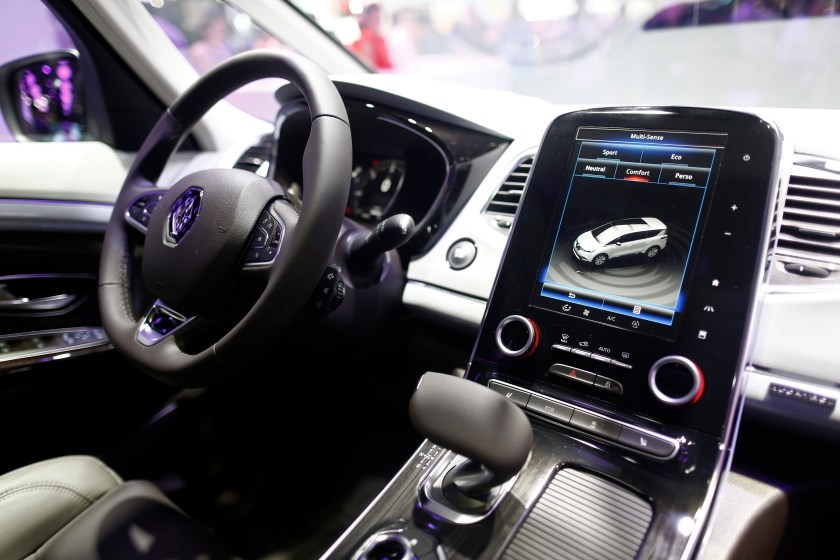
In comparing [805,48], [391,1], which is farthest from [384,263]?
[391,1]

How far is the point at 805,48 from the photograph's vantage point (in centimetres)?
356

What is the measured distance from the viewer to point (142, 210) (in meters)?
1.03

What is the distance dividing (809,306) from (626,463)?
356mm

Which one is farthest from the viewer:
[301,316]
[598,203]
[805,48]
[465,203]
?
[805,48]

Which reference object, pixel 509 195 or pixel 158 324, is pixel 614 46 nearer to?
pixel 509 195

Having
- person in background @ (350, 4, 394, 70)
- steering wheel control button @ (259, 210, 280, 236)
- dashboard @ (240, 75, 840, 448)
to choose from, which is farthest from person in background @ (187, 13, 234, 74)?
steering wheel control button @ (259, 210, 280, 236)

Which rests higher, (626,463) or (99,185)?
(99,185)

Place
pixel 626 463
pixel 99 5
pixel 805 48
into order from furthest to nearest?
pixel 805 48 → pixel 99 5 → pixel 626 463

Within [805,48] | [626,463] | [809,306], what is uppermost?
[805,48]

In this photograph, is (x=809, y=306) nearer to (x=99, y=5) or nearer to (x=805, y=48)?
(x=99, y=5)

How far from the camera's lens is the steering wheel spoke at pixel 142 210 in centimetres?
100

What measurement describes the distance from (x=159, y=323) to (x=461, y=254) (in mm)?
606

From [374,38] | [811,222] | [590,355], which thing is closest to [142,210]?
[590,355]

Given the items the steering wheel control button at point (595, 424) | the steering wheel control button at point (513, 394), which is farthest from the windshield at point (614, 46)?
the steering wheel control button at point (595, 424)
